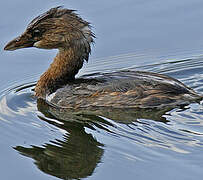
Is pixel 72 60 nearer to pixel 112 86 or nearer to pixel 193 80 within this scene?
pixel 112 86

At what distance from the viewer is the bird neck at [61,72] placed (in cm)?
1139

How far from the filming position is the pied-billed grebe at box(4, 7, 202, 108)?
35.0 ft

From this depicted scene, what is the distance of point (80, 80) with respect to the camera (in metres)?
11.1

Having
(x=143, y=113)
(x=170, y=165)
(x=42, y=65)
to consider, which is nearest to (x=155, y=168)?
(x=170, y=165)

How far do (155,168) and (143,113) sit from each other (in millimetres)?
2067

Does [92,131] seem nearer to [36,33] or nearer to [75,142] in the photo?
[75,142]

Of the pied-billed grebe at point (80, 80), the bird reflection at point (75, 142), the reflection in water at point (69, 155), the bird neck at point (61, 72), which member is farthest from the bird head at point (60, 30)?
the reflection in water at point (69, 155)

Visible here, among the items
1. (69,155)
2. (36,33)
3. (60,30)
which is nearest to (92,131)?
(69,155)

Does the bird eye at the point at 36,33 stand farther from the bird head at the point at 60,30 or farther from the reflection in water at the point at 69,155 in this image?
the reflection in water at the point at 69,155

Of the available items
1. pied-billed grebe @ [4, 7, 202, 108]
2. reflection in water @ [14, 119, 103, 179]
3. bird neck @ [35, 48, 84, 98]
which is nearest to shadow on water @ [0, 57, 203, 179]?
reflection in water @ [14, 119, 103, 179]

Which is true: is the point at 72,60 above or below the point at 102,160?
above

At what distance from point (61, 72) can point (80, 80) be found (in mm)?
516

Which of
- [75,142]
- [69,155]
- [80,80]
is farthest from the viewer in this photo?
[80,80]

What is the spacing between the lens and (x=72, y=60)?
11.4m
